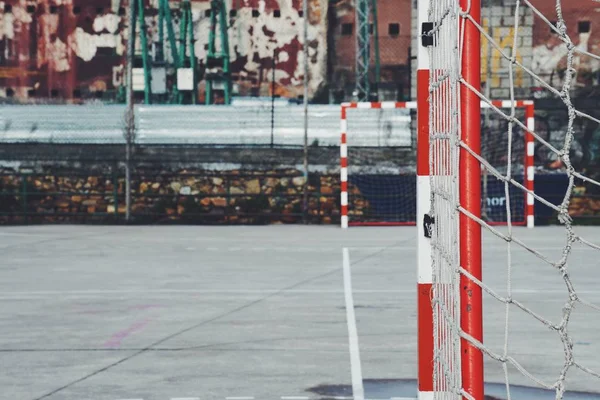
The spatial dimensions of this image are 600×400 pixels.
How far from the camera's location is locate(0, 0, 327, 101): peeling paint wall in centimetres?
3234

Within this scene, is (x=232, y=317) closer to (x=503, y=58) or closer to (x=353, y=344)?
(x=353, y=344)

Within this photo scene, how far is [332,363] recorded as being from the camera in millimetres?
9008

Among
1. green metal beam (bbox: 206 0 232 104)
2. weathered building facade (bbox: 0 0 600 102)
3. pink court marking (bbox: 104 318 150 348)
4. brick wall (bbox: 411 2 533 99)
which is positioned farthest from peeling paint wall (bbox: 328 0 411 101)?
pink court marking (bbox: 104 318 150 348)

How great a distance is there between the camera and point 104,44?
33.8 m

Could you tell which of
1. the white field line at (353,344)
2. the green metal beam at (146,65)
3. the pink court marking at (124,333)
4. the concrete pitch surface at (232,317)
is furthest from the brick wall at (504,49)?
the pink court marking at (124,333)

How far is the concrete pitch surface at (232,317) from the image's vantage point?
27.6 ft

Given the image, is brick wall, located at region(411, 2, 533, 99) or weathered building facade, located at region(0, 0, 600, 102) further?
weathered building facade, located at region(0, 0, 600, 102)

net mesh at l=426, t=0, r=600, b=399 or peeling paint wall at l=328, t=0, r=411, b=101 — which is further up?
peeling paint wall at l=328, t=0, r=411, b=101

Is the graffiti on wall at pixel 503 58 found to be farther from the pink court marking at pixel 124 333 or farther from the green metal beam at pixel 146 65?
the pink court marking at pixel 124 333

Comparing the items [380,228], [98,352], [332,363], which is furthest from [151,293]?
[380,228]

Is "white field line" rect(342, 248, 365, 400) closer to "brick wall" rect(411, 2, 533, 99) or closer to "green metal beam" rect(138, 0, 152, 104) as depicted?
"brick wall" rect(411, 2, 533, 99)

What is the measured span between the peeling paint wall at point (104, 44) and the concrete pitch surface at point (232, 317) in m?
12.3

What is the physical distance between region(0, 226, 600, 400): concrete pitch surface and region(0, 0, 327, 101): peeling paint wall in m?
12.3

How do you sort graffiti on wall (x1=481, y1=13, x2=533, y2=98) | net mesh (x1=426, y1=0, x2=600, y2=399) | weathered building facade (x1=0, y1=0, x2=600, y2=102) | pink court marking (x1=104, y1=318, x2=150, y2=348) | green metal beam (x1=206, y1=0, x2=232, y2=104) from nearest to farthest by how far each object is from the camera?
net mesh (x1=426, y1=0, x2=600, y2=399)
pink court marking (x1=104, y1=318, x2=150, y2=348)
graffiti on wall (x1=481, y1=13, x2=533, y2=98)
weathered building facade (x1=0, y1=0, x2=600, y2=102)
green metal beam (x1=206, y1=0, x2=232, y2=104)
